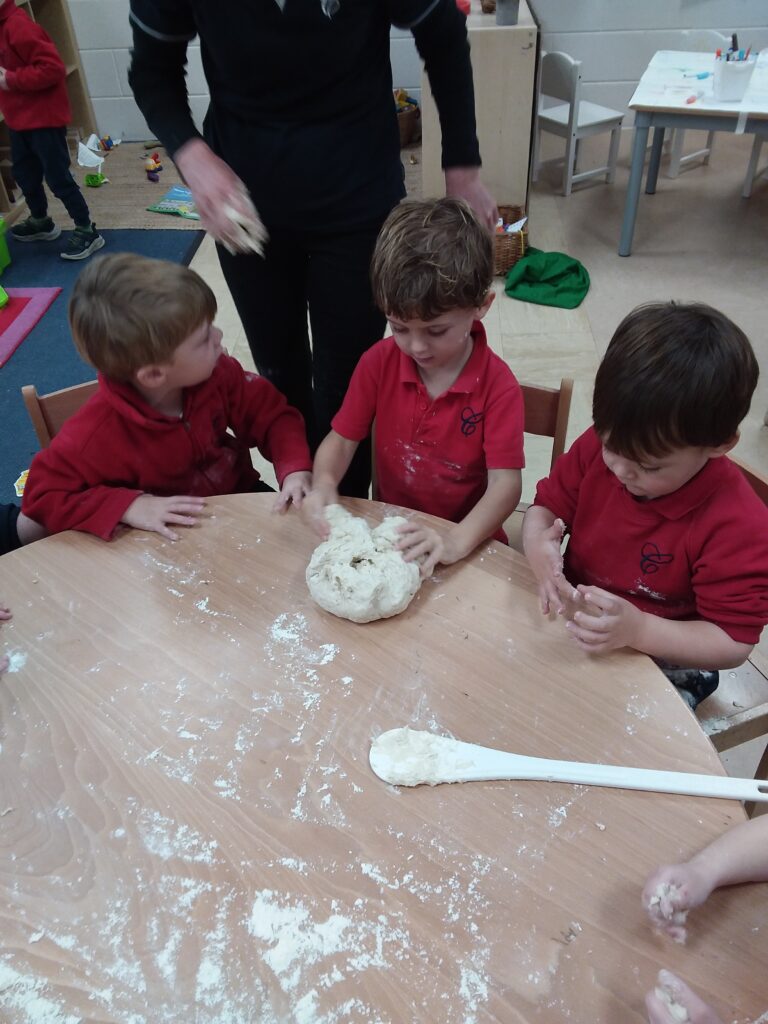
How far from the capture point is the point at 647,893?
0.75 m

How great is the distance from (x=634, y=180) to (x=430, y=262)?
2.88 metres

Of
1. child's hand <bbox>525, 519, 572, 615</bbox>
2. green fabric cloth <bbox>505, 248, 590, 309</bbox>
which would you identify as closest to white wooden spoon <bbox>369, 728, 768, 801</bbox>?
child's hand <bbox>525, 519, 572, 615</bbox>

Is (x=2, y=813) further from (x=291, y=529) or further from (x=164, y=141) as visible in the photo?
(x=164, y=141)

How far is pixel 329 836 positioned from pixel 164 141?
1.36 metres

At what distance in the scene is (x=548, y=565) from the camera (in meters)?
1.14

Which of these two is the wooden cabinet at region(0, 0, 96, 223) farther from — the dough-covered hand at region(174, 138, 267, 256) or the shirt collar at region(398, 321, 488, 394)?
the shirt collar at region(398, 321, 488, 394)

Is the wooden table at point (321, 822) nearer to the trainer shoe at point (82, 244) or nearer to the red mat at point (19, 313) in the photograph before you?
the red mat at point (19, 313)

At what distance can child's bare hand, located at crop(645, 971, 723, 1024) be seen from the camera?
0.65 meters

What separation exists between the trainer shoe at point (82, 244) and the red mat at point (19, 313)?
0.37 meters

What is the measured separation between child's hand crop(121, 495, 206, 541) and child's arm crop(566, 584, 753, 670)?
0.66 m

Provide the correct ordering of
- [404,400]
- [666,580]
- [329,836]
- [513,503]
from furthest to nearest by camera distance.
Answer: [404,400] < [513,503] < [666,580] < [329,836]

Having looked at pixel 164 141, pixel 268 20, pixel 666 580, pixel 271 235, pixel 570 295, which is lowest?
pixel 570 295

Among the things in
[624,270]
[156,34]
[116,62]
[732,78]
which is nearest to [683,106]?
[732,78]

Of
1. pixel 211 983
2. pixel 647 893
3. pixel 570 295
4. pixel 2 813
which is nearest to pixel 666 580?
pixel 647 893
